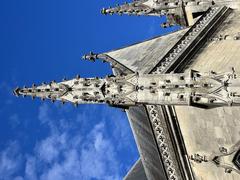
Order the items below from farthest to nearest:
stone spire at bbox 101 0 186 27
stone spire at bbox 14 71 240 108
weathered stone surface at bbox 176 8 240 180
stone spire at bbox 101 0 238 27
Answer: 1. stone spire at bbox 101 0 186 27
2. stone spire at bbox 101 0 238 27
3. weathered stone surface at bbox 176 8 240 180
4. stone spire at bbox 14 71 240 108

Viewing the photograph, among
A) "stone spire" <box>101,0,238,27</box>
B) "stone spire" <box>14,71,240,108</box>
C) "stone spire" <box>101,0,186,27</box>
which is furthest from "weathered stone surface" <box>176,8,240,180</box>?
"stone spire" <box>101,0,186,27</box>

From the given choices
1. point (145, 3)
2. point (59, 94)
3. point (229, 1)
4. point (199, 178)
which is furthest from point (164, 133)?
point (145, 3)

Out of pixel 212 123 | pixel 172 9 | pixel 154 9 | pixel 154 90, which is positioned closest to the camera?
pixel 154 90

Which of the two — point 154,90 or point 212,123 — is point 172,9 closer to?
point 212,123

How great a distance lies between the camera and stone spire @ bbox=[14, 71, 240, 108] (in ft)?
45.0

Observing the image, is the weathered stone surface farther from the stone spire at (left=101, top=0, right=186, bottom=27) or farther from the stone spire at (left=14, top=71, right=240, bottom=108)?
the stone spire at (left=101, top=0, right=186, bottom=27)

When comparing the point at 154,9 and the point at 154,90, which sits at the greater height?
the point at 154,9

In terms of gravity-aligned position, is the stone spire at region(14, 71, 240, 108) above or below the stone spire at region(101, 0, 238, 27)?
below

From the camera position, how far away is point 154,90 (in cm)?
1500

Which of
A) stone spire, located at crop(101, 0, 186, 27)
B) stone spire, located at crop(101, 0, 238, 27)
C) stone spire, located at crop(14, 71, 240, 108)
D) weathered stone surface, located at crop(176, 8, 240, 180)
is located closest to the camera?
stone spire, located at crop(14, 71, 240, 108)

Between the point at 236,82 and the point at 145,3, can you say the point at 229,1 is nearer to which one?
the point at 145,3

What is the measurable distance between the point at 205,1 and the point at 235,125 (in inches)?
351

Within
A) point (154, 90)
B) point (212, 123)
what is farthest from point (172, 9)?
point (154, 90)

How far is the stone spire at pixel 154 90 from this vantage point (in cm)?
1370
